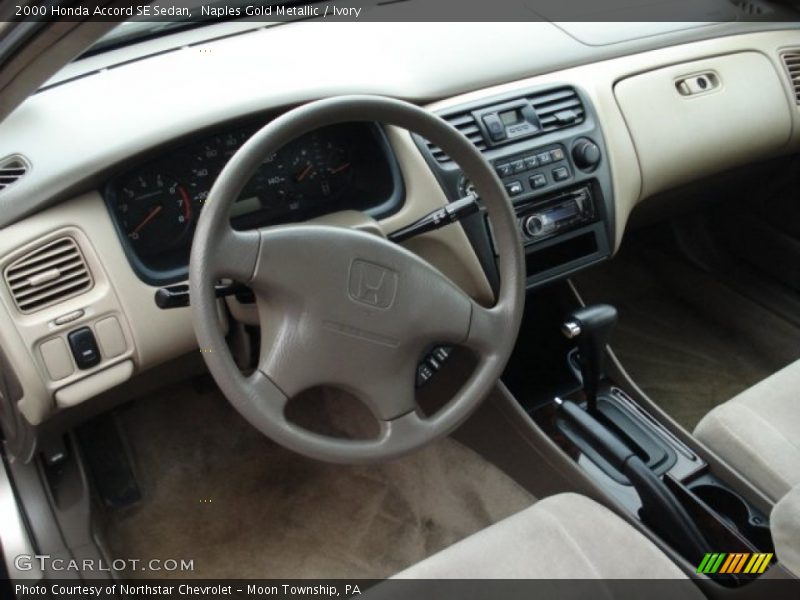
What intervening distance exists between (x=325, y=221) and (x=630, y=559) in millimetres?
718

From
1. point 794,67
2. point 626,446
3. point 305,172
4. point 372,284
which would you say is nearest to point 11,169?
point 305,172

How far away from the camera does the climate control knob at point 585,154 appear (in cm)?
166

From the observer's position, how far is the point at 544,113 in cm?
167

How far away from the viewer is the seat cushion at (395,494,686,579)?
123cm

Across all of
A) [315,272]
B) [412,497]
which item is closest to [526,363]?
[412,497]

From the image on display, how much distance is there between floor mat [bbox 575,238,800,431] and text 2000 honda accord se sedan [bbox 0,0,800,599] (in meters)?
0.01

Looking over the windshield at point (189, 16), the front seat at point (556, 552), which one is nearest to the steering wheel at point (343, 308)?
the front seat at point (556, 552)

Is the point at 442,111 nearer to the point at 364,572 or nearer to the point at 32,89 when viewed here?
the point at 32,89

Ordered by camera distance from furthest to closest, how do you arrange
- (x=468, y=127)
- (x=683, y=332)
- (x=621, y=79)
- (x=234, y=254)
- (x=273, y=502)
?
(x=683, y=332) < (x=273, y=502) < (x=621, y=79) < (x=468, y=127) < (x=234, y=254)

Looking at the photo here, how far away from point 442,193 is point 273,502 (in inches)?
33.8

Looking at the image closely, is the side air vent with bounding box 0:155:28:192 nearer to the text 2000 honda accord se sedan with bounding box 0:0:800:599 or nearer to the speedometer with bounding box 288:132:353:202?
the text 2000 honda accord se sedan with bounding box 0:0:800:599

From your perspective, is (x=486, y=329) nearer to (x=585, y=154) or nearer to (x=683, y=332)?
(x=585, y=154)

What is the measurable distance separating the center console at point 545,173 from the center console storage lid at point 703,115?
5.6 inches

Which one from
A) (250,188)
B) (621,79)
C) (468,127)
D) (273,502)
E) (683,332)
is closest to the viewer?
(250,188)
